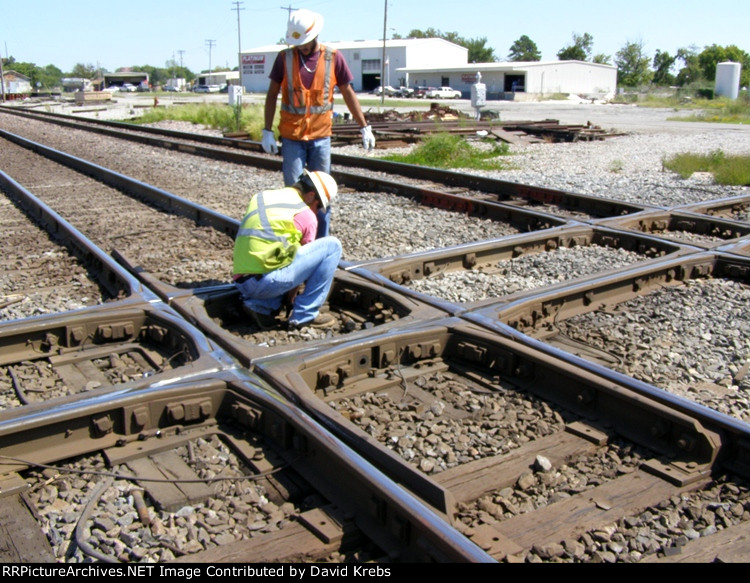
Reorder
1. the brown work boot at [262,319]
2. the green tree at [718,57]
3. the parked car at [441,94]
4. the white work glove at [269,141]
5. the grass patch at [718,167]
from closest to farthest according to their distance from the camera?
1. the brown work boot at [262,319]
2. the white work glove at [269,141]
3. the grass patch at [718,167]
4. the parked car at [441,94]
5. the green tree at [718,57]

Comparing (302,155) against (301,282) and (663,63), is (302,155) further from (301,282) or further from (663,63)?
(663,63)

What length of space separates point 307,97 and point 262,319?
2.43 metres

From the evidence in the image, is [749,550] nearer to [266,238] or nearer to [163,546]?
[163,546]

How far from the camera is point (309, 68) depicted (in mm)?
6910

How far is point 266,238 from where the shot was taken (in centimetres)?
526

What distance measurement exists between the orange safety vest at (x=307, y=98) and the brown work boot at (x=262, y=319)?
2163 mm

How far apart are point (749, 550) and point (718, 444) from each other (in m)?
0.65

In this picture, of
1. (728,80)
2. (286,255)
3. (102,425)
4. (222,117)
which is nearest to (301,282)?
(286,255)

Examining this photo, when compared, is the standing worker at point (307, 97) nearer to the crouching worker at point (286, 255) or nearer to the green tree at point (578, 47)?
the crouching worker at point (286, 255)

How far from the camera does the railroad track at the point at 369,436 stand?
301 cm

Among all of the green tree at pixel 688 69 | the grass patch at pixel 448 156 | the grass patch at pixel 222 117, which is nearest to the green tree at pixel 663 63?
the green tree at pixel 688 69

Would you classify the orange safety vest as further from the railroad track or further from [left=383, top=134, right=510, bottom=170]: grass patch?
[left=383, top=134, right=510, bottom=170]: grass patch

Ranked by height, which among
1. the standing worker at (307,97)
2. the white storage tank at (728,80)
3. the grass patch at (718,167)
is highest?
the white storage tank at (728,80)

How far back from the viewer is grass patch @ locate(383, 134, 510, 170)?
1530 cm
